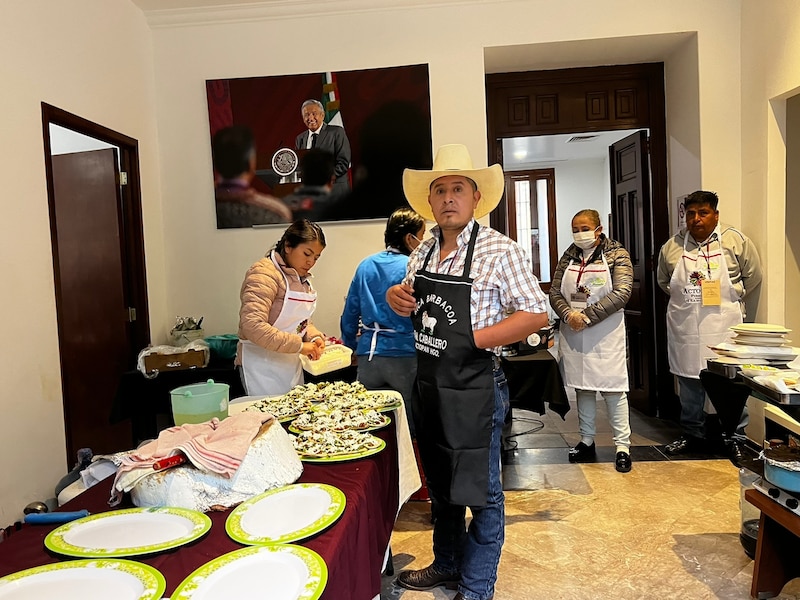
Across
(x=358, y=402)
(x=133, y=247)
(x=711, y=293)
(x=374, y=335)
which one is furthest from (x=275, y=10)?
(x=711, y=293)

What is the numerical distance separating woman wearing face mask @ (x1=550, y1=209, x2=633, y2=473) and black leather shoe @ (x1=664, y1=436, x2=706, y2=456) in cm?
40

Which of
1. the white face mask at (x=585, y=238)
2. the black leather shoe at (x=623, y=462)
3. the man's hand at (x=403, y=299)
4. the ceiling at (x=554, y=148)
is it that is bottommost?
the black leather shoe at (x=623, y=462)

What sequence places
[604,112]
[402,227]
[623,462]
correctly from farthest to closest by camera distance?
[604,112], [623,462], [402,227]

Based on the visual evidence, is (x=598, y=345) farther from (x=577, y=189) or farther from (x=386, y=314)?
(x=577, y=189)

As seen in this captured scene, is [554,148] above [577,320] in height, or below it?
above

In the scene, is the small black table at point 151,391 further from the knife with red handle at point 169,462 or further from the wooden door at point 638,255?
the wooden door at point 638,255

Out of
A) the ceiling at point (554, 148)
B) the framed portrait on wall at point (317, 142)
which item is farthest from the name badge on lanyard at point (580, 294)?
the ceiling at point (554, 148)

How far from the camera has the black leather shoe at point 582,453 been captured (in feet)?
12.1

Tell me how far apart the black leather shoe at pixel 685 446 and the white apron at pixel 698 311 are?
0.43 metres

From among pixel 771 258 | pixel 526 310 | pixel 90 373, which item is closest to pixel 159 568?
pixel 526 310

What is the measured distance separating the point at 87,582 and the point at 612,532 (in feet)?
7.72

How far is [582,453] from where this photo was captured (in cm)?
373

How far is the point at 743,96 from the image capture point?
12.9 feet

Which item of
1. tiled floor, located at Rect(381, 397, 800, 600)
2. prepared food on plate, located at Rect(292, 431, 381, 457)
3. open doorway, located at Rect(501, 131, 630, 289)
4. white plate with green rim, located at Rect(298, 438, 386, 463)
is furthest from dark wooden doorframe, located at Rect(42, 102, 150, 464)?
open doorway, located at Rect(501, 131, 630, 289)
